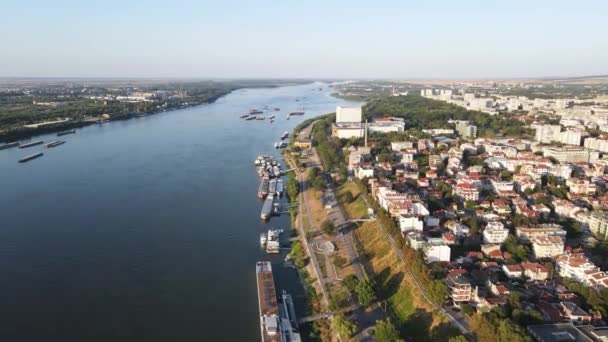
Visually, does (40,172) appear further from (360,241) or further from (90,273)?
(360,241)

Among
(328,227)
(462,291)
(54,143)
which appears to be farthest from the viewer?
(54,143)

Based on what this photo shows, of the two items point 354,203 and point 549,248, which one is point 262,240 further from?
point 549,248

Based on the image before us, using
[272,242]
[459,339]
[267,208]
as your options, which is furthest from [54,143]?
[459,339]

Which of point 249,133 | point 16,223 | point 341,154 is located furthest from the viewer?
point 249,133

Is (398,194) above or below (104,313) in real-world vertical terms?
above

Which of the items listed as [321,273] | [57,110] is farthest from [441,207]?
[57,110]

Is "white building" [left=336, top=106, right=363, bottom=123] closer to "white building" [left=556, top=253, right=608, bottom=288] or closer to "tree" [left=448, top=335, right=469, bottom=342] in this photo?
"white building" [left=556, top=253, right=608, bottom=288]

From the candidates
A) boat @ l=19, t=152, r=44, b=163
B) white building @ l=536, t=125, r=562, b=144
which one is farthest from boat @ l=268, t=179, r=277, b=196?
white building @ l=536, t=125, r=562, b=144
